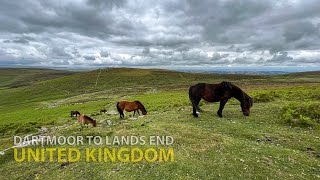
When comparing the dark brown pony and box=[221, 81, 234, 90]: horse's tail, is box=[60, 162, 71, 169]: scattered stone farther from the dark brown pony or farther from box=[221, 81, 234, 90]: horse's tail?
box=[221, 81, 234, 90]: horse's tail

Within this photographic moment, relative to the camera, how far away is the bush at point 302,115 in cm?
1447

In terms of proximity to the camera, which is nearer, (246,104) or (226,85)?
(226,85)

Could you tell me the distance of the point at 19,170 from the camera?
1106 cm

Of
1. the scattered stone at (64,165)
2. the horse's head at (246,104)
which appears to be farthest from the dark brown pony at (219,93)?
the scattered stone at (64,165)

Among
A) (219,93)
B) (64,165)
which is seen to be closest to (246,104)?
(219,93)

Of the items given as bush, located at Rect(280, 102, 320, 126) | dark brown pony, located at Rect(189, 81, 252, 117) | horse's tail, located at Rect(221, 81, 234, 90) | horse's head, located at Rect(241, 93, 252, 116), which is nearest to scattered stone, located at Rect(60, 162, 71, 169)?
dark brown pony, located at Rect(189, 81, 252, 117)

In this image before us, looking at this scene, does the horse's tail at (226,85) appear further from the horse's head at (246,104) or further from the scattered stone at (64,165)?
the scattered stone at (64,165)

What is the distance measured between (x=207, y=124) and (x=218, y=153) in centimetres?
496

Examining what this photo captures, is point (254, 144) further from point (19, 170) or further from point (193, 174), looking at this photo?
point (19, 170)

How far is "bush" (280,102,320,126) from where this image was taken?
570 inches

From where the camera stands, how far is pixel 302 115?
15594 mm

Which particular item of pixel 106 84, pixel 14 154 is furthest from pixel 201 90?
pixel 106 84

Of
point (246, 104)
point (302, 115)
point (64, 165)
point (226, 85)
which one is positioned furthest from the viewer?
point (246, 104)

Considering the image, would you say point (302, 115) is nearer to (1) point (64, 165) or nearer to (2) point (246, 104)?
(2) point (246, 104)
